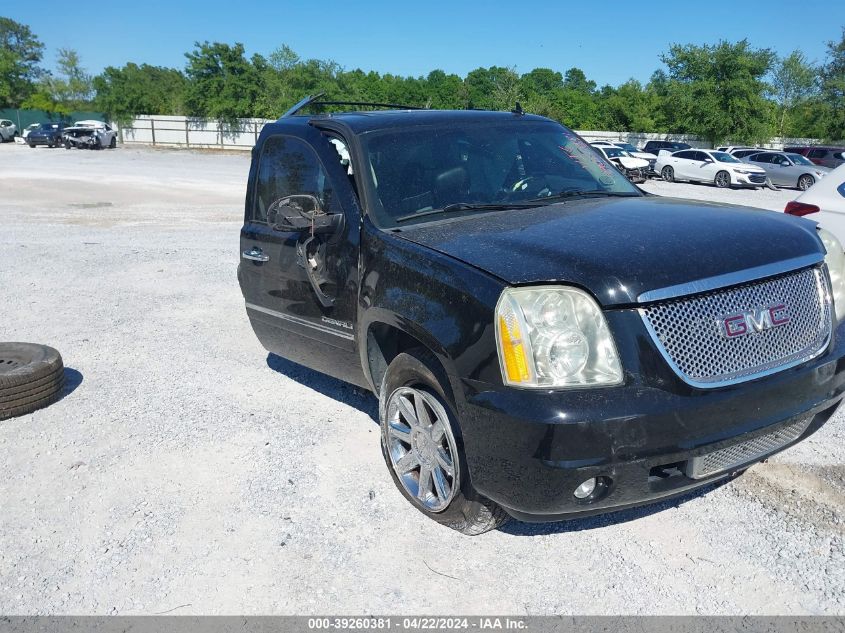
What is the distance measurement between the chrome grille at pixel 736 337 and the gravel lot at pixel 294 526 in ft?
2.80

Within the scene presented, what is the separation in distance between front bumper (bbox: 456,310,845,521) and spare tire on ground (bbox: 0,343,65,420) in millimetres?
3271

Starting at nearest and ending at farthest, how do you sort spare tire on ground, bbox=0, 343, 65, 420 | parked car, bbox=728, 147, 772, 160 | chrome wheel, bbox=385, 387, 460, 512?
chrome wheel, bbox=385, 387, 460, 512
spare tire on ground, bbox=0, 343, 65, 420
parked car, bbox=728, 147, 772, 160

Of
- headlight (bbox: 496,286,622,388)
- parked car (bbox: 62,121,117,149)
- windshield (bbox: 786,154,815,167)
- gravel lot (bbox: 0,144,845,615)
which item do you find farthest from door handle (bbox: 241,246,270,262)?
parked car (bbox: 62,121,117,149)

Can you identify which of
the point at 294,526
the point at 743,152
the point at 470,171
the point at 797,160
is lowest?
the point at 294,526

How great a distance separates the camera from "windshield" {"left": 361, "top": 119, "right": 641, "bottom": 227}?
4.02 m

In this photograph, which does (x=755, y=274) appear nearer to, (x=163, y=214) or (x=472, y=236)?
(x=472, y=236)

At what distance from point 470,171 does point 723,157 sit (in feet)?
92.1

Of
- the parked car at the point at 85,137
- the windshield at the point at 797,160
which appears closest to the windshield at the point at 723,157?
the windshield at the point at 797,160

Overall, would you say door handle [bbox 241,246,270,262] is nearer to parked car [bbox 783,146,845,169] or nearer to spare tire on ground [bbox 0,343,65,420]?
spare tire on ground [bbox 0,343,65,420]

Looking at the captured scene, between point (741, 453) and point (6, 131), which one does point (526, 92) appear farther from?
point (741, 453)

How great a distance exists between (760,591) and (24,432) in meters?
4.20

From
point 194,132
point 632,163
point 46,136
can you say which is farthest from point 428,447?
point 194,132

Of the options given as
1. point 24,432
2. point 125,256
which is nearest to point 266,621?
point 24,432

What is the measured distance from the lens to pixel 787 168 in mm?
28656
